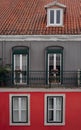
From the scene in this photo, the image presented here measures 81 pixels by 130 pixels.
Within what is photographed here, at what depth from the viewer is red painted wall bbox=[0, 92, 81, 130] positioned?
25.3 meters

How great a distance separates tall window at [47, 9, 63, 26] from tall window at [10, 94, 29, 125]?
230 inches

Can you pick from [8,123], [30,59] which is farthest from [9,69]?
[8,123]

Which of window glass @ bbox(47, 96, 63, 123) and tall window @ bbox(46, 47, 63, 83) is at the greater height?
tall window @ bbox(46, 47, 63, 83)

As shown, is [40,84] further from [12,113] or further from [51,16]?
[51,16]

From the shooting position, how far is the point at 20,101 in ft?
83.8

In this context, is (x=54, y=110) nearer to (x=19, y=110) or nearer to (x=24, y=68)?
(x=19, y=110)

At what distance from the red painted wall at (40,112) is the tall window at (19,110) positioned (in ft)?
0.94

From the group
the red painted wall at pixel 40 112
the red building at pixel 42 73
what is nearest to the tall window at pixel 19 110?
the red building at pixel 42 73

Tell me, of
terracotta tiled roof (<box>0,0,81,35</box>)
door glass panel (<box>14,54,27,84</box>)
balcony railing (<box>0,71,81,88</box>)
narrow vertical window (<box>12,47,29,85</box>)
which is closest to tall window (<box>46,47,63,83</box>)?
balcony railing (<box>0,71,81,88</box>)

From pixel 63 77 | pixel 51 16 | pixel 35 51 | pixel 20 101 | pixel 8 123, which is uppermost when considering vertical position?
pixel 51 16

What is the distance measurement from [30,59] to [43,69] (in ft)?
3.89

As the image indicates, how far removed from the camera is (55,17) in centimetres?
2652

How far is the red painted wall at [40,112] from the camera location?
25.3 m

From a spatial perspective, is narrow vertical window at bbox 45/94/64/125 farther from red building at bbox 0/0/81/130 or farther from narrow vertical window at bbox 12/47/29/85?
narrow vertical window at bbox 12/47/29/85
